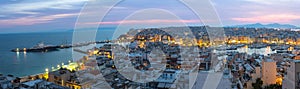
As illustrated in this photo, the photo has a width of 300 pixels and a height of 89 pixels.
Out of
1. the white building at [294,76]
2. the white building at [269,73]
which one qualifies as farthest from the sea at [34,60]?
the white building at [269,73]

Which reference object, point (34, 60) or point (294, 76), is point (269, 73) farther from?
A: point (34, 60)

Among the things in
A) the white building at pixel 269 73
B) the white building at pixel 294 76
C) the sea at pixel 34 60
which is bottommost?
the sea at pixel 34 60

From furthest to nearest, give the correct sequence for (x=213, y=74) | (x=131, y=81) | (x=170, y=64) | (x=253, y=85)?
(x=170, y=64) → (x=253, y=85) → (x=131, y=81) → (x=213, y=74)

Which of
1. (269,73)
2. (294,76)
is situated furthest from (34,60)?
(294,76)

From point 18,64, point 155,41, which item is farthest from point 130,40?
point 18,64

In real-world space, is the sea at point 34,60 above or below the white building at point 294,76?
below

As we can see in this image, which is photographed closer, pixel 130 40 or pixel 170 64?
pixel 170 64

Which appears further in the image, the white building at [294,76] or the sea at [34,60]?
the sea at [34,60]

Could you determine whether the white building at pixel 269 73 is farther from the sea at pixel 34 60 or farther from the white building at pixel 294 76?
the sea at pixel 34 60

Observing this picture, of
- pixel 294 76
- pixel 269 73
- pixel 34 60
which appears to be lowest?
pixel 34 60

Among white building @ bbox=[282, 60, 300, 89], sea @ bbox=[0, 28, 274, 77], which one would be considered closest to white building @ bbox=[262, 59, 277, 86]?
white building @ bbox=[282, 60, 300, 89]

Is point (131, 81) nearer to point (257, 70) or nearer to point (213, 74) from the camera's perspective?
point (213, 74)
